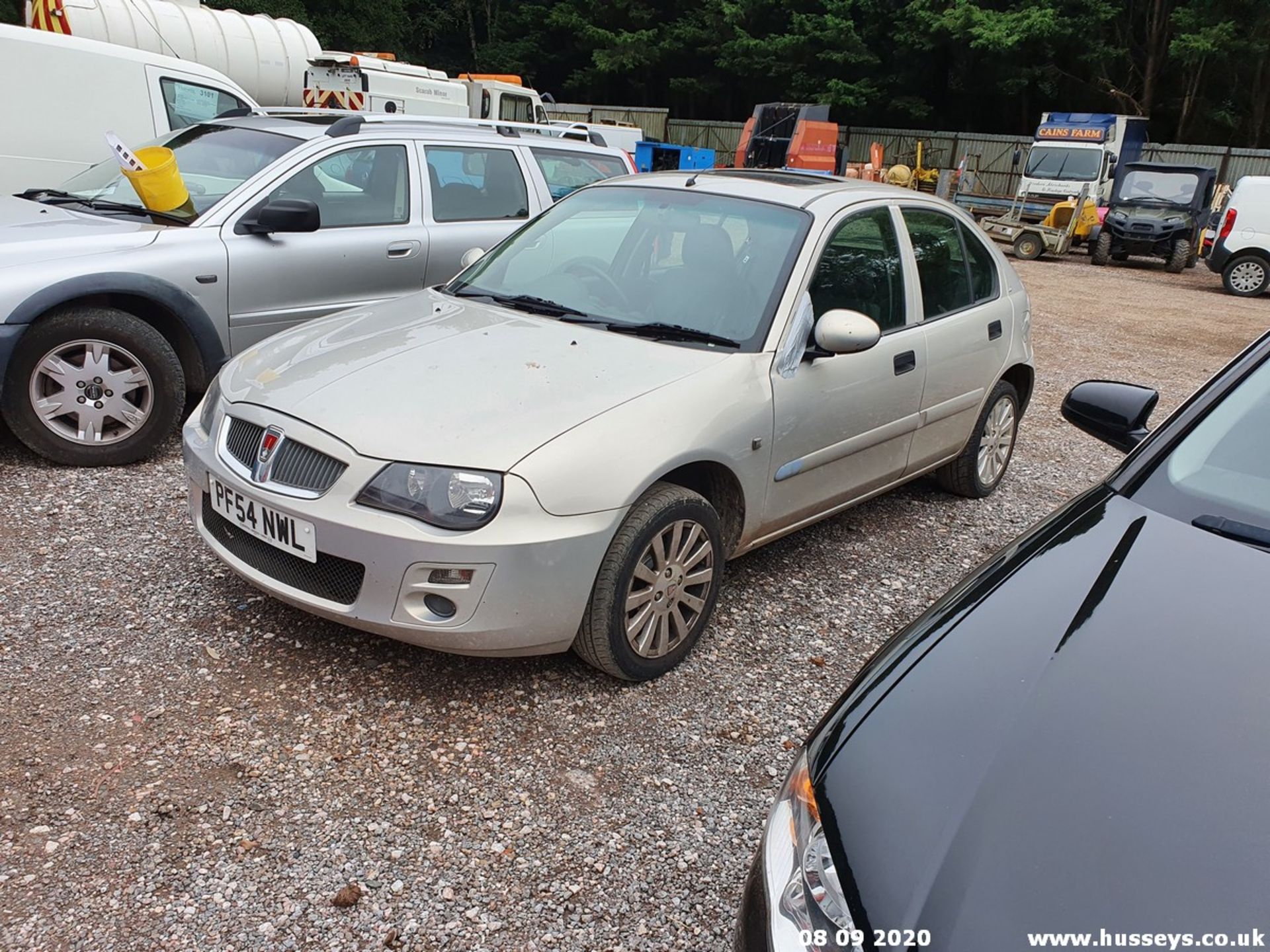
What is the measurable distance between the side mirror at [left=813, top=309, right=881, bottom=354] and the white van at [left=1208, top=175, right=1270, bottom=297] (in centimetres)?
1600

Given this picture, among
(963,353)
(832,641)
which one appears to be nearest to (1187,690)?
(832,641)

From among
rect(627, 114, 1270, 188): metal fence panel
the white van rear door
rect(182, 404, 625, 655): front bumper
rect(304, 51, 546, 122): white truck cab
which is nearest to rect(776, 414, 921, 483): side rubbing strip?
rect(182, 404, 625, 655): front bumper

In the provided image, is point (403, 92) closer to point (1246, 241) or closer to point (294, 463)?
point (1246, 241)

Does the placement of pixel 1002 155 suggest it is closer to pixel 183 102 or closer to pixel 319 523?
pixel 183 102

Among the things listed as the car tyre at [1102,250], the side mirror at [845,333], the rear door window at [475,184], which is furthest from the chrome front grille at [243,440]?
the car tyre at [1102,250]

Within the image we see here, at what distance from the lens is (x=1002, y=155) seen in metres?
30.6

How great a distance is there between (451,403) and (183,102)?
20.9 feet

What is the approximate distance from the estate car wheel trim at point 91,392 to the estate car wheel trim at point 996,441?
4140mm

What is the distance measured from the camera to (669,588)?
124 inches

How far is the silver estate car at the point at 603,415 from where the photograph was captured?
2.74 m

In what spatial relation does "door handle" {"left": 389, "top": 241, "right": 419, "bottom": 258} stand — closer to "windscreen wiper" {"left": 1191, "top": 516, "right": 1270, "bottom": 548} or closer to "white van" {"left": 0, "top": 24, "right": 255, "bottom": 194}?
"white van" {"left": 0, "top": 24, "right": 255, "bottom": 194}

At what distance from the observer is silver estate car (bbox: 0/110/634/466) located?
172 inches

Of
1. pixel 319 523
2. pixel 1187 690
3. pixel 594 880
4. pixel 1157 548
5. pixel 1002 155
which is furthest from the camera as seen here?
pixel 1002 155

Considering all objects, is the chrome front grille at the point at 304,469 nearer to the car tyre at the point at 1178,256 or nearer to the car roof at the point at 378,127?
the car roof at the point at 378,127
